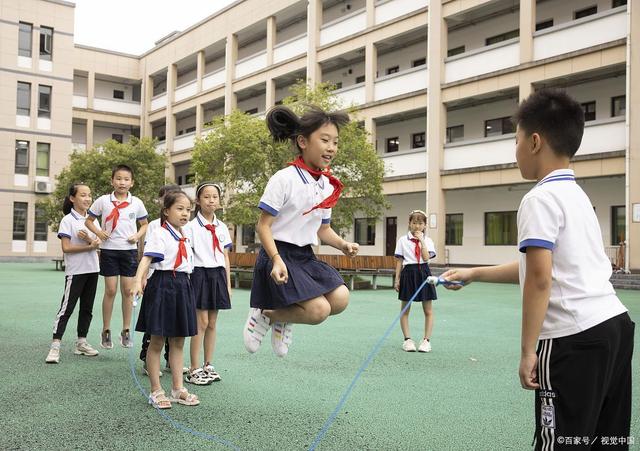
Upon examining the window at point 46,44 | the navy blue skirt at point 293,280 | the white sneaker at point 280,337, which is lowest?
the white sneaker at point 280,337

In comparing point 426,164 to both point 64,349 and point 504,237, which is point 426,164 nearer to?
point 504,237

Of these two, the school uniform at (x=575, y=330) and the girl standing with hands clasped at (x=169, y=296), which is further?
the girl standing with hands clasped at (x=169, y=296)

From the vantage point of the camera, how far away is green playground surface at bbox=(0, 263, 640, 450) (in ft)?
12.3

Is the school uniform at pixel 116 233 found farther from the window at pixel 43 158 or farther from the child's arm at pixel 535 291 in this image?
the window at pixel 43 158

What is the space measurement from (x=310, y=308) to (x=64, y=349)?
4.21m

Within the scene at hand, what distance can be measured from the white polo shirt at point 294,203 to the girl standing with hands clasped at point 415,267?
3.60 metres

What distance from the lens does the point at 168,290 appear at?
184 inches

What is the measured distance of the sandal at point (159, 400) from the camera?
4383 mm

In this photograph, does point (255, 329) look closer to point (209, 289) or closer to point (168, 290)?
point (168, 290)

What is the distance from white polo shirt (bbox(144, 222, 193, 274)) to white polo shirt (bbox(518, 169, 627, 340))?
3092mm

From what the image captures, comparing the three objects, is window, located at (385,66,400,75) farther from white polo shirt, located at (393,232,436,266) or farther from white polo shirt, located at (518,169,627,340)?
white polo shirt, located at (518,169,627,340)

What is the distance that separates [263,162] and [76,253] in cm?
1260

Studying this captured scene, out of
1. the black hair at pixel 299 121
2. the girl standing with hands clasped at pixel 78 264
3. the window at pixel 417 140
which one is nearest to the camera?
the black hair at pixel 299 121

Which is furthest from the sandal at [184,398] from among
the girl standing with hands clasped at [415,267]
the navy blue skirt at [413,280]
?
the navy blue skirt at [413,280]
